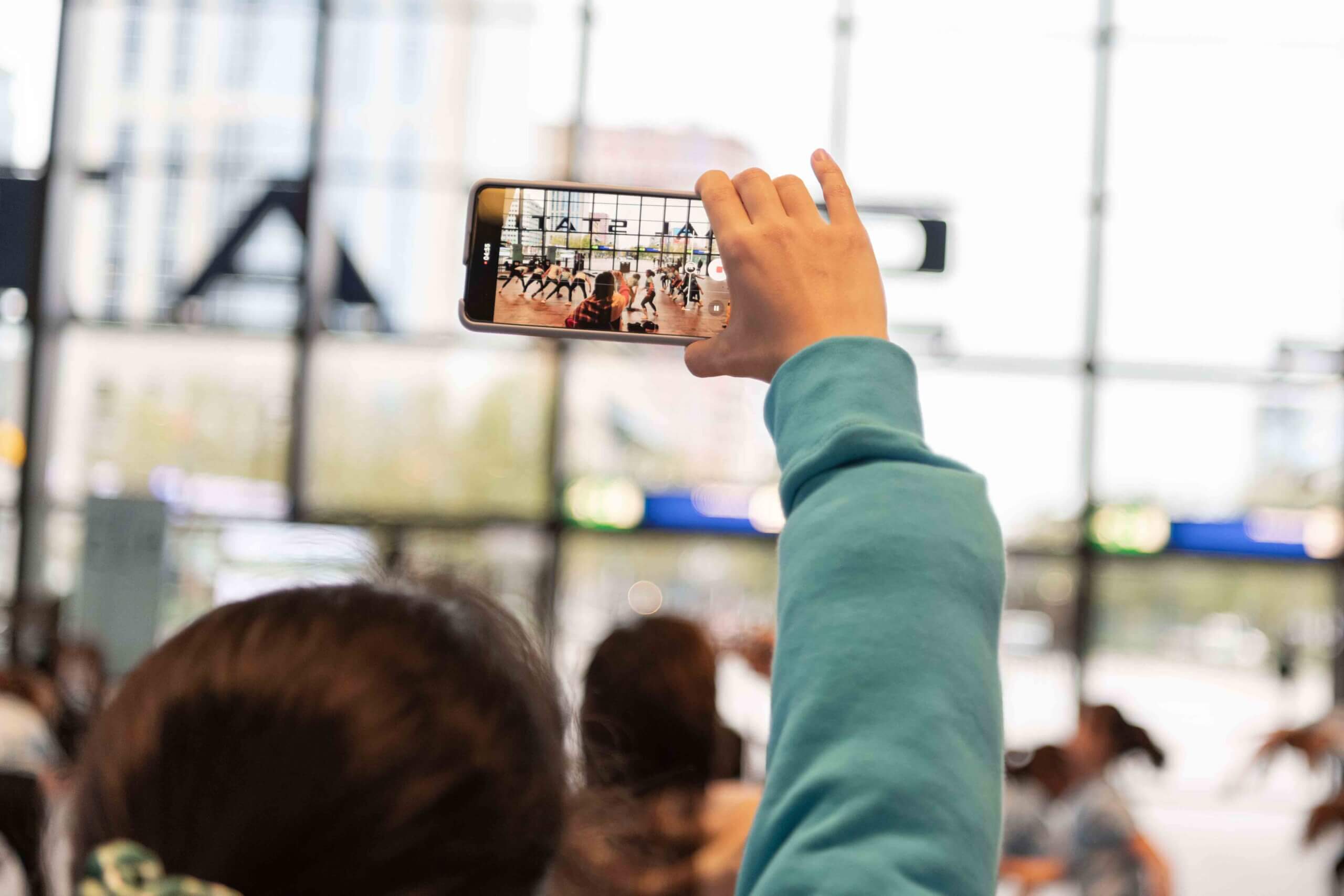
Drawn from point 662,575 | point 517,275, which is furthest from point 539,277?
point 662,575

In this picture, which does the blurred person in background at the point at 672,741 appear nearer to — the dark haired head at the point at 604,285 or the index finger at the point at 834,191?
the dark haired head at the point at 604,285

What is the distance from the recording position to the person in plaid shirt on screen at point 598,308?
39.8 inches

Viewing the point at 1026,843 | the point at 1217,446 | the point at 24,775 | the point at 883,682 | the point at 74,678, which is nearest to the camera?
the point at 883,682

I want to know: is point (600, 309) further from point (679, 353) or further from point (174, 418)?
point (174, 418)

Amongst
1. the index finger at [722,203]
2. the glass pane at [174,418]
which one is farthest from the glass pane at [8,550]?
the index finger at [722,203]

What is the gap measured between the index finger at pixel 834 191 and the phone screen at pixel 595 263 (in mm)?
191

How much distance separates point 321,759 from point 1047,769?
18.0 ft

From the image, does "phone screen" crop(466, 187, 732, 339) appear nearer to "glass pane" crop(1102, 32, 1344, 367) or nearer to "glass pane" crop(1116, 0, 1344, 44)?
"glass pane" crop(1102, 32, 1344, 367)

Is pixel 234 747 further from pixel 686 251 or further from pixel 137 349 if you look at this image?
pixel 137 349

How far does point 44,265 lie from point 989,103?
627cm

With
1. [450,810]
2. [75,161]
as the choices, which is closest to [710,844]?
[450,810]

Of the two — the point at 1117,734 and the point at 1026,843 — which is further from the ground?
the point at 1117,734

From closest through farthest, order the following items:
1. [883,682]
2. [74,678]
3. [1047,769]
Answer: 1. [883,682]
2. [1047,769]
3. [74,678]

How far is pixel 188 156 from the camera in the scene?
776 cm
